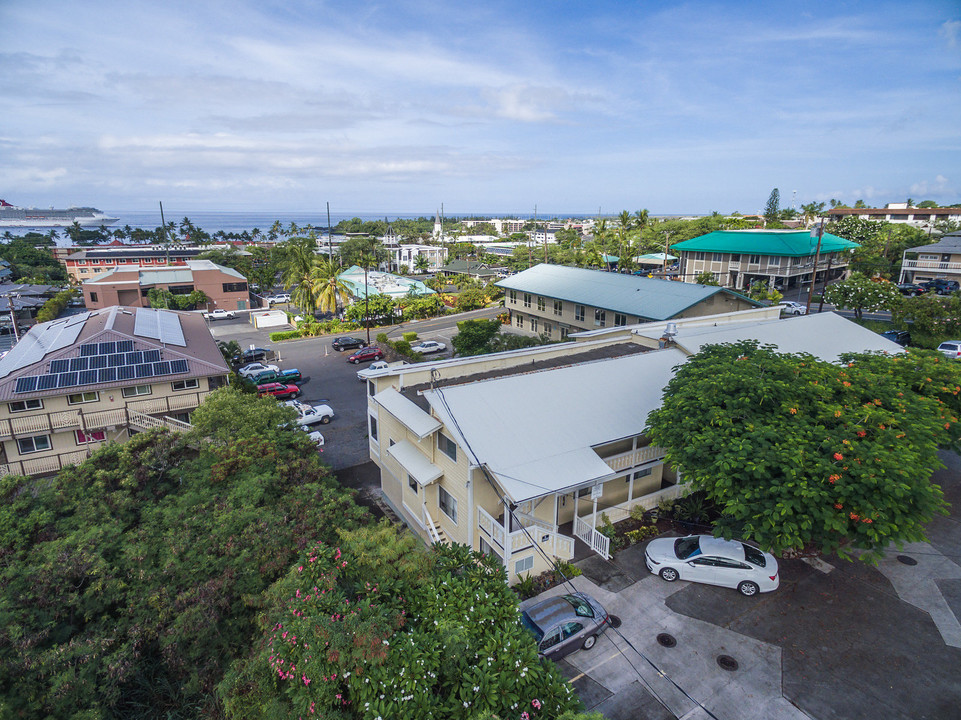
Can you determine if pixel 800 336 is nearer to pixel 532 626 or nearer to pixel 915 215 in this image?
pixel 532 626

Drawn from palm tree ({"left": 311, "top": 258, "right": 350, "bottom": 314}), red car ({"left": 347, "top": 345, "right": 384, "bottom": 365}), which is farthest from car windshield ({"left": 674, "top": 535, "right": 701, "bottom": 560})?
palm tree ({"left": 311, "top": 258, "right": 350, "bottom": 314})


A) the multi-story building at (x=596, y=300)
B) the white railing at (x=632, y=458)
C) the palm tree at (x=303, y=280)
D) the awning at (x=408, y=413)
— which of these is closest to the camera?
the awning at (x=408, y=413)

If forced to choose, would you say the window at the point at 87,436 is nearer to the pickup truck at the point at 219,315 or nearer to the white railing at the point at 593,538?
the white railing at the point at 593,538

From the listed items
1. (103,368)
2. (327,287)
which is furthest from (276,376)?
(327,287)

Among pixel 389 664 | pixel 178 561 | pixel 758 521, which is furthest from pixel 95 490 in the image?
pixel 758 521

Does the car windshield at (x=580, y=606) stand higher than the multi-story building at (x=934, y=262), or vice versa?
the multi-story building at (x=934, y=262)

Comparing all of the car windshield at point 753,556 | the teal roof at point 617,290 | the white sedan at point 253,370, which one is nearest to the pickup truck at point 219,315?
the white sedan at point 253,370
